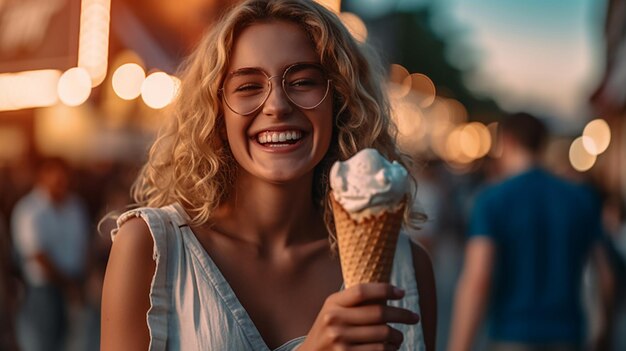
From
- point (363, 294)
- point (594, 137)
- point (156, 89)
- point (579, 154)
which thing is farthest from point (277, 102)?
point (579, 154)

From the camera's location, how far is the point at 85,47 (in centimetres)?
Result: 970

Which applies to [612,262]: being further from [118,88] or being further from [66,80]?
[118,88]

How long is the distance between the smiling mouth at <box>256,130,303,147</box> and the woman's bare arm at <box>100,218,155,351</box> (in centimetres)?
40

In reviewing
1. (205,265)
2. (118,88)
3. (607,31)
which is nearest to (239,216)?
(205,265)

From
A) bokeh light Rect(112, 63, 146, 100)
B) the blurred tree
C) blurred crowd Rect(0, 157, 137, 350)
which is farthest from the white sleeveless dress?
the blurred tree

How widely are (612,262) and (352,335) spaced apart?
450 centimetres

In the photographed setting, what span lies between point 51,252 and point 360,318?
711 cm

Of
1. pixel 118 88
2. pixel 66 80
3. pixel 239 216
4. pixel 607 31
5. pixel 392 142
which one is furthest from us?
pixel 607 31

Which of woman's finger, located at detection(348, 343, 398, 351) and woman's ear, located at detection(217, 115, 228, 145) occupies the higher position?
woman's ear, located at detection(217, 115, 228, 145)

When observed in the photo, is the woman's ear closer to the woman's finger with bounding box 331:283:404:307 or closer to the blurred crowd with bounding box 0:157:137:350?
the woman's finger with bounding box 331:283:404:307

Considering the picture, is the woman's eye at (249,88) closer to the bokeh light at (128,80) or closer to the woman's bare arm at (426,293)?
the woman's bare arm at (426,293)

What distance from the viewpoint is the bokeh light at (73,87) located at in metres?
12.0

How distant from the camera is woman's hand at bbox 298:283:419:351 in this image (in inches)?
83.8

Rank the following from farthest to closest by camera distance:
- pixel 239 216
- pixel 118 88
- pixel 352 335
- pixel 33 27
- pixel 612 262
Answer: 1. pixel 118 88
2. pixel 33 27
3. pixel 612 262
4. pixel 239 216
5. pixel 352 335
